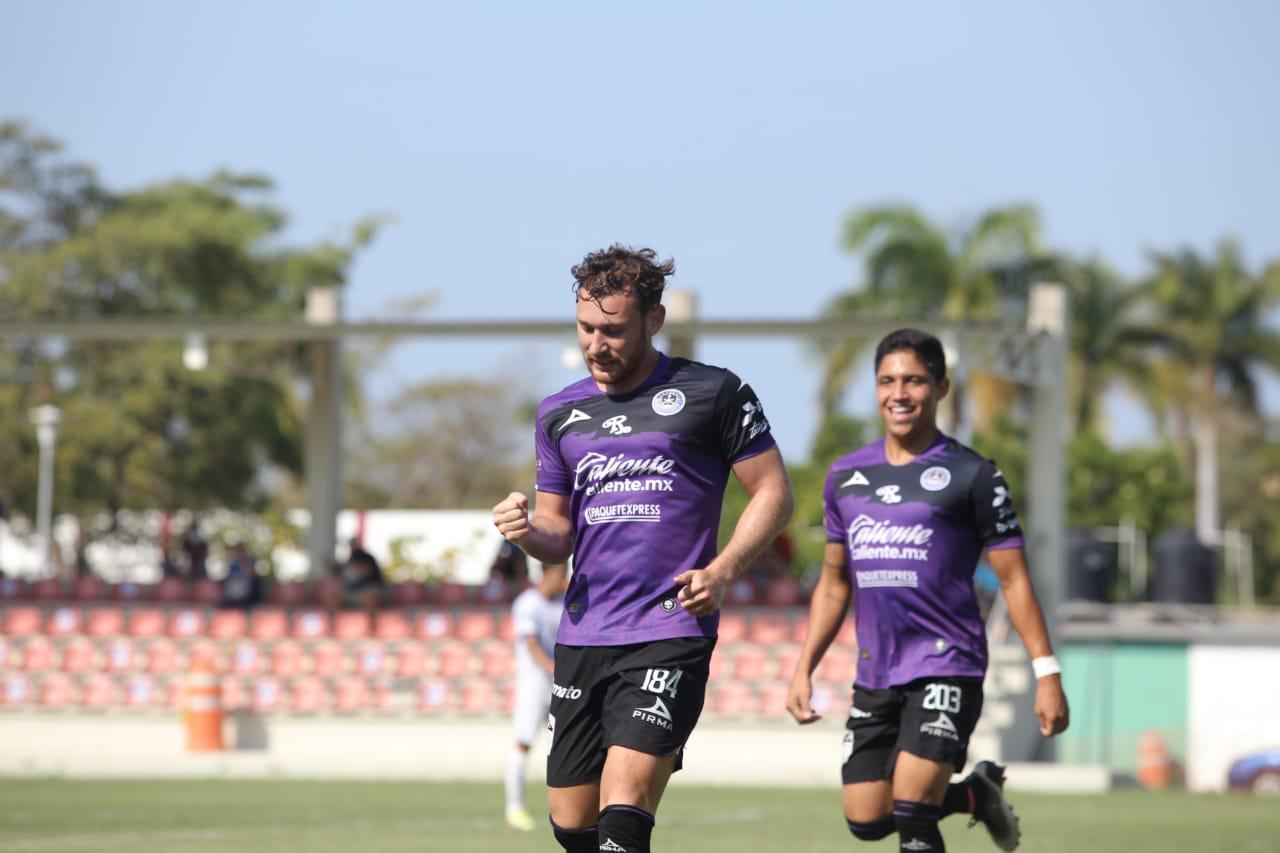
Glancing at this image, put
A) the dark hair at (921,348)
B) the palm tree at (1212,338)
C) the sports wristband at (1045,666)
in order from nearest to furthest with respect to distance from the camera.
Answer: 1. the sports wristband at (1045,666)
2. the dark hair at (921,348)
3. the palm tree at (1212,338)

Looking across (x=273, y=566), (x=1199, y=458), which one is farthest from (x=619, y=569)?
(x=1199, y=458)

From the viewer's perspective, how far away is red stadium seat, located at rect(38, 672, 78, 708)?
25250mm

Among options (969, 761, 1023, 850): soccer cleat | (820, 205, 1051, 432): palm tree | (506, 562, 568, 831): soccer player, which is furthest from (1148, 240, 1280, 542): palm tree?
(969, 761, 1023, 850): soccer cleat

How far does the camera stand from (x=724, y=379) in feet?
20.9

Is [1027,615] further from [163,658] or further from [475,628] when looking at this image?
[163,658]

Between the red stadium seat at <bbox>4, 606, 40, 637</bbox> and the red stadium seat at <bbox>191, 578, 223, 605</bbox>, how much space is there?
208 centimetres

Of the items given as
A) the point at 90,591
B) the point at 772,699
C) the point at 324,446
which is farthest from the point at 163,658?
the point at 772,699

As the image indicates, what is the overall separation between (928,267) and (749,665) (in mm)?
21522

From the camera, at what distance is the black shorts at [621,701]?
6133 mm

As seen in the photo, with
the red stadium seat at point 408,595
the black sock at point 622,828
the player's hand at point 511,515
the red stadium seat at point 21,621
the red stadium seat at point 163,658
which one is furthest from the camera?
the red stadium seat at point 408,595

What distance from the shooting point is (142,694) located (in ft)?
82.8

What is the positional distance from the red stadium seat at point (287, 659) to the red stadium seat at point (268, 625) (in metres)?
0.30

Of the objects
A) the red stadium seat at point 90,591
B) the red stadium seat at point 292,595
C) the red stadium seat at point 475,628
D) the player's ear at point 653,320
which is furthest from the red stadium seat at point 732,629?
the player's ear at point 653,320

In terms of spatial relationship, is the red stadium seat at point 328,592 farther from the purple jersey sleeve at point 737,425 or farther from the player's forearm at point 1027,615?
the purple jersey sleeve at point 737,425
